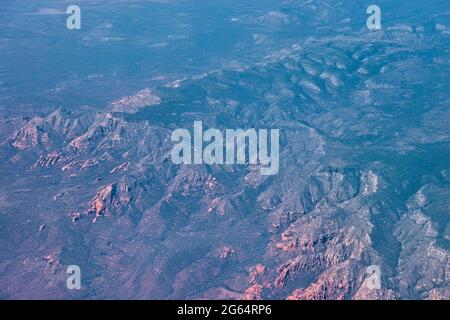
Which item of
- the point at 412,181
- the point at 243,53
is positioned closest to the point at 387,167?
the point at 412,181

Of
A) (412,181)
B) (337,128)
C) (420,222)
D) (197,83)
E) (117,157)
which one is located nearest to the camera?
(420,222)

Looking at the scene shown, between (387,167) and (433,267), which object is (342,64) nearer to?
(387,167)

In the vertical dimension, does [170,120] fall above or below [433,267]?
above

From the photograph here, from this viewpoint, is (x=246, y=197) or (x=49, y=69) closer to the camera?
(x=246, y=197)

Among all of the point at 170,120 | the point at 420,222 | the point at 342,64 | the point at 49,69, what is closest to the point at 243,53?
the point at 342,64

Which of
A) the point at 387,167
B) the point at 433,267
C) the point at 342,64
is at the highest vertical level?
the point at 342,64

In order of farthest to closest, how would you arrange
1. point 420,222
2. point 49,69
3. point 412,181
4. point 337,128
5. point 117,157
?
point 49,69
point 337,128
point 117,157
point 412,181
point 420,222
